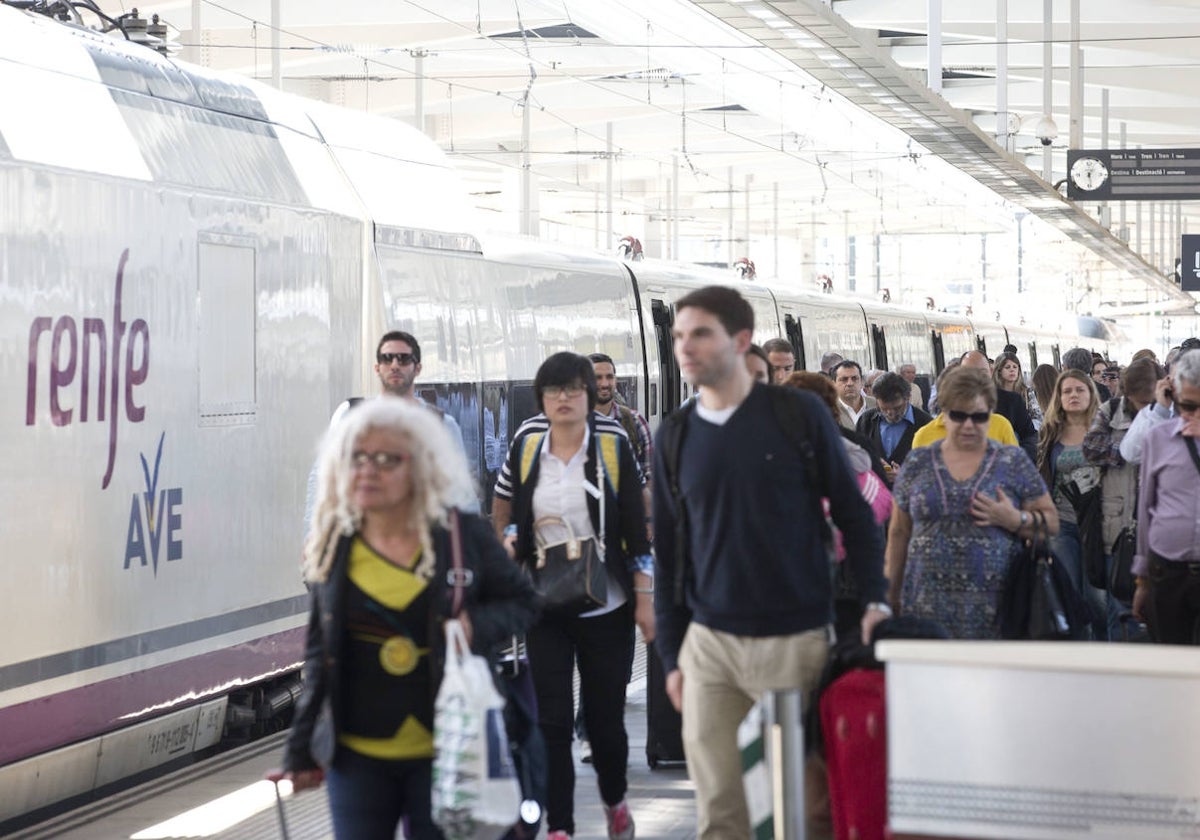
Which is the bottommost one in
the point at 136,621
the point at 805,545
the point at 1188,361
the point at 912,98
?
the point at 136,621

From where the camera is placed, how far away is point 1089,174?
75.2ft

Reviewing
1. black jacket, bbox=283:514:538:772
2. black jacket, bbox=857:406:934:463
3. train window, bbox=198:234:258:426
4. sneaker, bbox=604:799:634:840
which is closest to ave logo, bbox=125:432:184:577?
train window, bbox=198:234:258:426

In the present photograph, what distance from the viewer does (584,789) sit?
7945 mm

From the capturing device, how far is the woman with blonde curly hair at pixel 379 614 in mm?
4191

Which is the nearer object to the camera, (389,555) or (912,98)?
(389,555)

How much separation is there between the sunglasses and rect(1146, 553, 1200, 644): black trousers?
9.69ft

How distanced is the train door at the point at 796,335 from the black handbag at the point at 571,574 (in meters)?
17.0

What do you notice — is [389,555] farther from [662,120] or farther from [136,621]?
[662,120]

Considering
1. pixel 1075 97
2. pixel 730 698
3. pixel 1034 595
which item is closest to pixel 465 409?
pixel 1034 595

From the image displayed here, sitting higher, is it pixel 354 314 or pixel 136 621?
pixel 354 314

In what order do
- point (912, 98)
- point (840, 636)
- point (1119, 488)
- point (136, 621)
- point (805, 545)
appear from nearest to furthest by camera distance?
point (805, 545) < point (840, 636) < point (136, 621) < point (1119, 488) < point (912, 98)

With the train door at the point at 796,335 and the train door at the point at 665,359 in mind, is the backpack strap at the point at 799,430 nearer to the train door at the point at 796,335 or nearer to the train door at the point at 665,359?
the train door at the point at 665,359

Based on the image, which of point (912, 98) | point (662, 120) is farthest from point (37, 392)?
point (662, 120)

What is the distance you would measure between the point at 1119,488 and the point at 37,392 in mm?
4724
